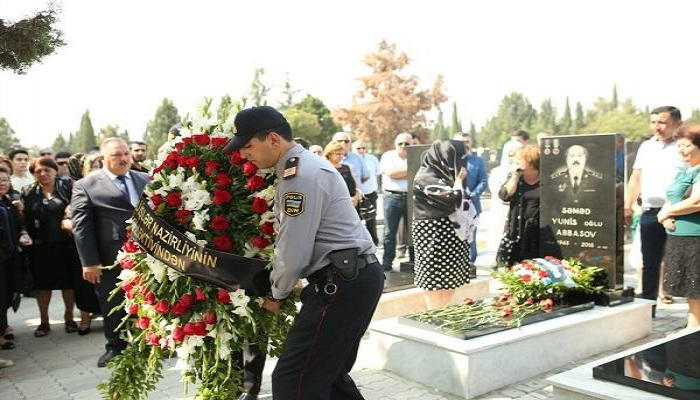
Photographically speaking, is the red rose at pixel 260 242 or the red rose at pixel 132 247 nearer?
the red rose at pixel 260 242

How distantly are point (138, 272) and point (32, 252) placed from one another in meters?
3.82

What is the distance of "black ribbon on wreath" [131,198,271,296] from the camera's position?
10.2 feet

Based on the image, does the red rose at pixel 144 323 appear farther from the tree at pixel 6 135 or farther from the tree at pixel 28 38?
the tree at pixel 6 135

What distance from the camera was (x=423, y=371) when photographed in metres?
4.49

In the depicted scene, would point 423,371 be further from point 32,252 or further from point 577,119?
point 577,119

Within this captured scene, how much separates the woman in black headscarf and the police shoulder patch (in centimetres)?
306

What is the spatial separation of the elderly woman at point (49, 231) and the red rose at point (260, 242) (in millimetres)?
3885

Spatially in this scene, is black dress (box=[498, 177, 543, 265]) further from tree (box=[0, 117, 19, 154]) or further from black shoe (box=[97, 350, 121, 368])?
tree (box=[0, 117, 19, 154])

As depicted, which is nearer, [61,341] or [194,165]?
[194,165]

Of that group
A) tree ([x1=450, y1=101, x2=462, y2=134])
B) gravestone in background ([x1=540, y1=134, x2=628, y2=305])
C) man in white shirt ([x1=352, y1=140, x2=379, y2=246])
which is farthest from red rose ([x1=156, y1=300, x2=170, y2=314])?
tree ([x1=450, y1=101, x2=462, y2=134])

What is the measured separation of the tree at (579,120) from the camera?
8272cm

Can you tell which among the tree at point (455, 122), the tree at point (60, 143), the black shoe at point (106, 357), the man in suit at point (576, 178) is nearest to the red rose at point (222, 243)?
the black shoe at point (106, 357)

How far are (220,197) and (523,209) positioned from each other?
4.19 meters

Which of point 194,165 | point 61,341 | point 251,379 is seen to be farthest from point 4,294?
point 194,165
